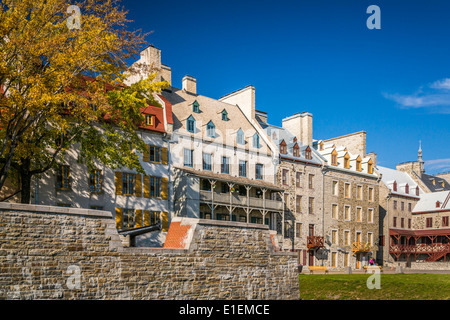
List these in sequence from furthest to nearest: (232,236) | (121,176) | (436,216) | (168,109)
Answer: (436,216) < (168,109) < (121,176) < (232,236)

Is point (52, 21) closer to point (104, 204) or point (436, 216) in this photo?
point (104, 204)

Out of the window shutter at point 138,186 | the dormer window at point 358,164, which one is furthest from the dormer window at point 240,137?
the dormer window at point 358,164

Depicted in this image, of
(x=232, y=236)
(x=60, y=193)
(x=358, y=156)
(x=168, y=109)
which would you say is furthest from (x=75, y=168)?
(x=358, y=156)

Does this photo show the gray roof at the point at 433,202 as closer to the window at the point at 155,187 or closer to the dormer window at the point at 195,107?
the dormer window at the point at 195,107

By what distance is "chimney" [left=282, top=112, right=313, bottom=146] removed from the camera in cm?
4797

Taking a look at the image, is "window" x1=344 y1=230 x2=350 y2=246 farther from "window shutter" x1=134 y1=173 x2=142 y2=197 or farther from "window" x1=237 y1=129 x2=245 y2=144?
"window shutter" x1=134 y1=173 x2=142 y2=197

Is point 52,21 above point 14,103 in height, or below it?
above

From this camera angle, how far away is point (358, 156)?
162 ft

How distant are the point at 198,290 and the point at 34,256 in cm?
664

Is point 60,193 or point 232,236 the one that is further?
point 60,193

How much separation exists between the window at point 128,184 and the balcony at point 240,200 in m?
5.24

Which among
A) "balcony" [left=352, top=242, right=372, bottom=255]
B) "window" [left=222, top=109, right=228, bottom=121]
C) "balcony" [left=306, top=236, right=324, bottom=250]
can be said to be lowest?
"balcony" [left=352, top=242, right=372, bottom=255]

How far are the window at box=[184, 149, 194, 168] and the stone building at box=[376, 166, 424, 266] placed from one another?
24157 millimetres

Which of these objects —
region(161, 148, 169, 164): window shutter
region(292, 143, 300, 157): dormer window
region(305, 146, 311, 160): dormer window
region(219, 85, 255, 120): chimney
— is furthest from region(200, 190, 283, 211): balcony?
region(219, 85, 255, 120): chimney
